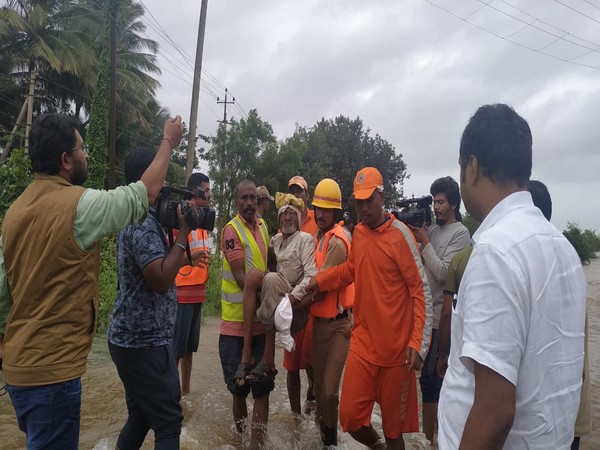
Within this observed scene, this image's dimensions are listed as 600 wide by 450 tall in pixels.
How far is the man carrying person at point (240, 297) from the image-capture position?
3.59m

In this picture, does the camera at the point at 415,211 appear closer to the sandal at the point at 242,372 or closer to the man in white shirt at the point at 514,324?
the sandal at the point at 242,372

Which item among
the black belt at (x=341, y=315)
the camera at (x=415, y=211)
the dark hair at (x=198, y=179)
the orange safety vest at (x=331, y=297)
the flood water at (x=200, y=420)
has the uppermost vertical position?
the dark hair at (x=198, y=179)

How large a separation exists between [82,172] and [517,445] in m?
2.11

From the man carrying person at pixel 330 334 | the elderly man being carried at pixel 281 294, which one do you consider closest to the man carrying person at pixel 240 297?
the elderly man being carried at pixel 281 294

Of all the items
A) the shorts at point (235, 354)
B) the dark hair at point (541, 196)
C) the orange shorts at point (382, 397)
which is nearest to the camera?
the dark hair at point (541, 196)

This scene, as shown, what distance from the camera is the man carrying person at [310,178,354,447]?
11.6ft

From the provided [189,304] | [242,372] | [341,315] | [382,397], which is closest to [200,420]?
[189,304]

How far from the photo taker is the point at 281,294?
3.39 meters

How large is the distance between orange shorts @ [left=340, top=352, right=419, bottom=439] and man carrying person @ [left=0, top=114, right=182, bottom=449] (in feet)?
5.84

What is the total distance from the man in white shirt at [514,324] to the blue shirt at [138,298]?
1.73 m

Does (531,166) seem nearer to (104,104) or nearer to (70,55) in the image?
(104,104)

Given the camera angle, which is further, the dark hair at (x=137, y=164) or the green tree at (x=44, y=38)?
the green tree at (x=44, y=38)

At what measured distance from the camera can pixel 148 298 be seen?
101 inches

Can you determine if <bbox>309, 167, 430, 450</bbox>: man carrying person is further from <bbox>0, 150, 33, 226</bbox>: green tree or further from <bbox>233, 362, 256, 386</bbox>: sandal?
<bbox>0, 150, 33, 226</bbox>: green tree
